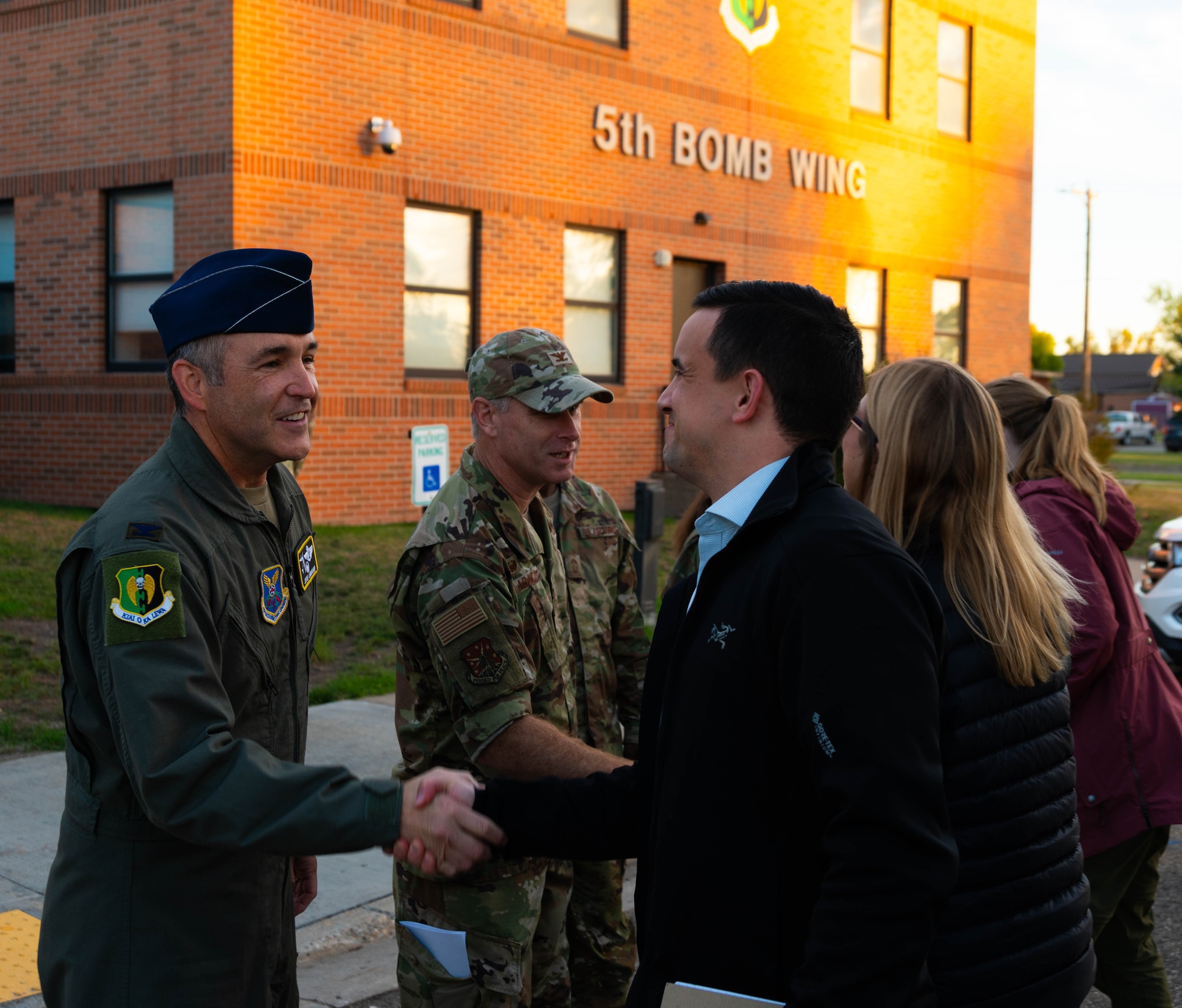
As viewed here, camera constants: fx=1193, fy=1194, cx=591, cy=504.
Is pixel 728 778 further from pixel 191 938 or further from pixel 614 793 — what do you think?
pixel 191 938

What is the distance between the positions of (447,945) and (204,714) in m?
0.96

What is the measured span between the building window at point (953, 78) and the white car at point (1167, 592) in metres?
14.0

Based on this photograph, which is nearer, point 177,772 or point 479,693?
point 177,772

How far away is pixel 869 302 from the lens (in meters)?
20.1

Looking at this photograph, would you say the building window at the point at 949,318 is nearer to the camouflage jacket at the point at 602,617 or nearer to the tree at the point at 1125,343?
the camouflage jacket at the point at 602,617

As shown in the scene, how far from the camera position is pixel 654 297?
16.8m

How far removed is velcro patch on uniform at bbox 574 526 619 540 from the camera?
12.5 ft

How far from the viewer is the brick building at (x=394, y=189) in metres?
13.0

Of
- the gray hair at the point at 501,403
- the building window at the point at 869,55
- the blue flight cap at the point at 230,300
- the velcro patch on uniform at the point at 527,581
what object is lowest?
the velcro patch on uniform at the point at 527,581

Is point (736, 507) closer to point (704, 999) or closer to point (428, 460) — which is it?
point (704, 999)

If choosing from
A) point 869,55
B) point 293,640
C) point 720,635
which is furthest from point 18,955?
point 869,55

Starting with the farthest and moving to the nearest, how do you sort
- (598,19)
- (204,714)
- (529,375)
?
(598,19) < (529,375) < (204,714)

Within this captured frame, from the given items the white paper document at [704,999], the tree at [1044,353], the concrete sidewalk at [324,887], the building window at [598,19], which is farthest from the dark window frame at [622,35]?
the tree at [1044,353]

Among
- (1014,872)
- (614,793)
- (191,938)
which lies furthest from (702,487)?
(191,938)
